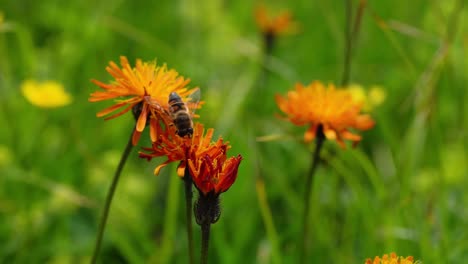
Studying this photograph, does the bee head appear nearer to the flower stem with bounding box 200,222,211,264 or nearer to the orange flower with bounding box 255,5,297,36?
the flower stem with bounding box 200,222,211,264

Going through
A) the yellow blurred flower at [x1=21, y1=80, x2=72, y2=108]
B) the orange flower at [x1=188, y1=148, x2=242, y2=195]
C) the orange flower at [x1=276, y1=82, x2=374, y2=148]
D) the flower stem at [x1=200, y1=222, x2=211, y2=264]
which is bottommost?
the flower stem at [x1=200, y1=222, x2=211, y2=264]

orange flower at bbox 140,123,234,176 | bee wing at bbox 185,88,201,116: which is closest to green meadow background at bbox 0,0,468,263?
bee wing at bbox 185,88,201,116

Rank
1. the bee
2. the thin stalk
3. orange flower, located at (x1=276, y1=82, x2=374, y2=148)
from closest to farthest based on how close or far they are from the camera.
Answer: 1. the bee
2. orange flower, located at (x1=276, y1=82, x2=374, y2=148)
3. the thin stalk

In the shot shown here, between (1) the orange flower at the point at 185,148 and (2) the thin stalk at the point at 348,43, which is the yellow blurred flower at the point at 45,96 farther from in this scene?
(1) the orange flower at the point at 185,148

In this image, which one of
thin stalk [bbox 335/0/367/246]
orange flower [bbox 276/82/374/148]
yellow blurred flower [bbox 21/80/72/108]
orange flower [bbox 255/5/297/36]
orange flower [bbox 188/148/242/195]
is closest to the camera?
orange flower [bbox 188/148/242/195]

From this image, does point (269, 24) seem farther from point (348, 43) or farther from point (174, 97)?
point (174, 97)

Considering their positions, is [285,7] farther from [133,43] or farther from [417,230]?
[417,230]

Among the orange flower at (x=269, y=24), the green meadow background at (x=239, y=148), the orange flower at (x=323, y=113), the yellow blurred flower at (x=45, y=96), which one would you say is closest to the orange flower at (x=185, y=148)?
the orange flower at (x=323, y=113)

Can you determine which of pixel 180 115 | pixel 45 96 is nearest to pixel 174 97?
pixel 180 115
